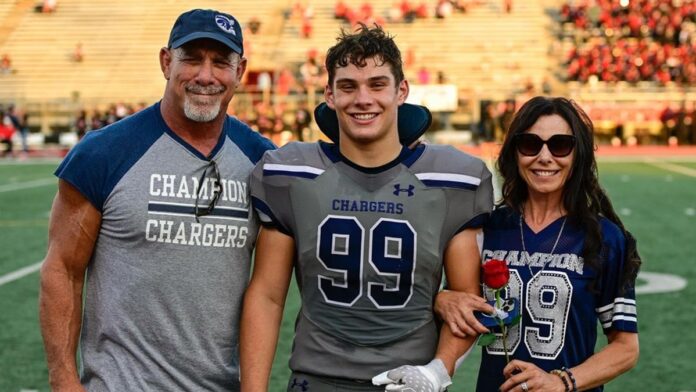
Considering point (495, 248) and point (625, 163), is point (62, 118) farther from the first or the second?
point (495, 248)

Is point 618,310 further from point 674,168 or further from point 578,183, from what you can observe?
point 674,168

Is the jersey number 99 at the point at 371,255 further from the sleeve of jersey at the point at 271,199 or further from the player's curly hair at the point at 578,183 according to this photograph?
the player's curly hair at the point at 578,183

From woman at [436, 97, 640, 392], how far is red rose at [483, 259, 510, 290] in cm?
11

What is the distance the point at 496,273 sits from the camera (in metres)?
2.59

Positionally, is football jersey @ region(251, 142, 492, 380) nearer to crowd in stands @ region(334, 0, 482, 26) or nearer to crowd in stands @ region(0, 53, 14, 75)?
crowd in stands @ region(334, 0, 482, 26)

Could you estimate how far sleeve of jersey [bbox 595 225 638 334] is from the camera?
2.78m

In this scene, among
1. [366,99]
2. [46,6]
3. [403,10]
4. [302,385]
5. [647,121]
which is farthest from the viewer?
[46,6]

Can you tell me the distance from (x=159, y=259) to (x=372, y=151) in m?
0.65

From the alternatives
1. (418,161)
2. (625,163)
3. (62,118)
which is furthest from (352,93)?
(62,118)

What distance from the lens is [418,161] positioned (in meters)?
2.74

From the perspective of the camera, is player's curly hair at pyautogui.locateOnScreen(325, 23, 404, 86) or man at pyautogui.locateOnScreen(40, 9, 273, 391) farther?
man at pyautogui.locateOnScreen(40, 9, 273, 391)

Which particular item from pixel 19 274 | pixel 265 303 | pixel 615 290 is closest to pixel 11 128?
pixel 19 274

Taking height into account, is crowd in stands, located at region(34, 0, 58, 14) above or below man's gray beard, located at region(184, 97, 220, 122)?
above

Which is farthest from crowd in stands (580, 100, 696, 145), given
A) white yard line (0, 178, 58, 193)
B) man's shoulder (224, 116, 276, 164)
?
man's shoulder (224, 116, 276, 164)
